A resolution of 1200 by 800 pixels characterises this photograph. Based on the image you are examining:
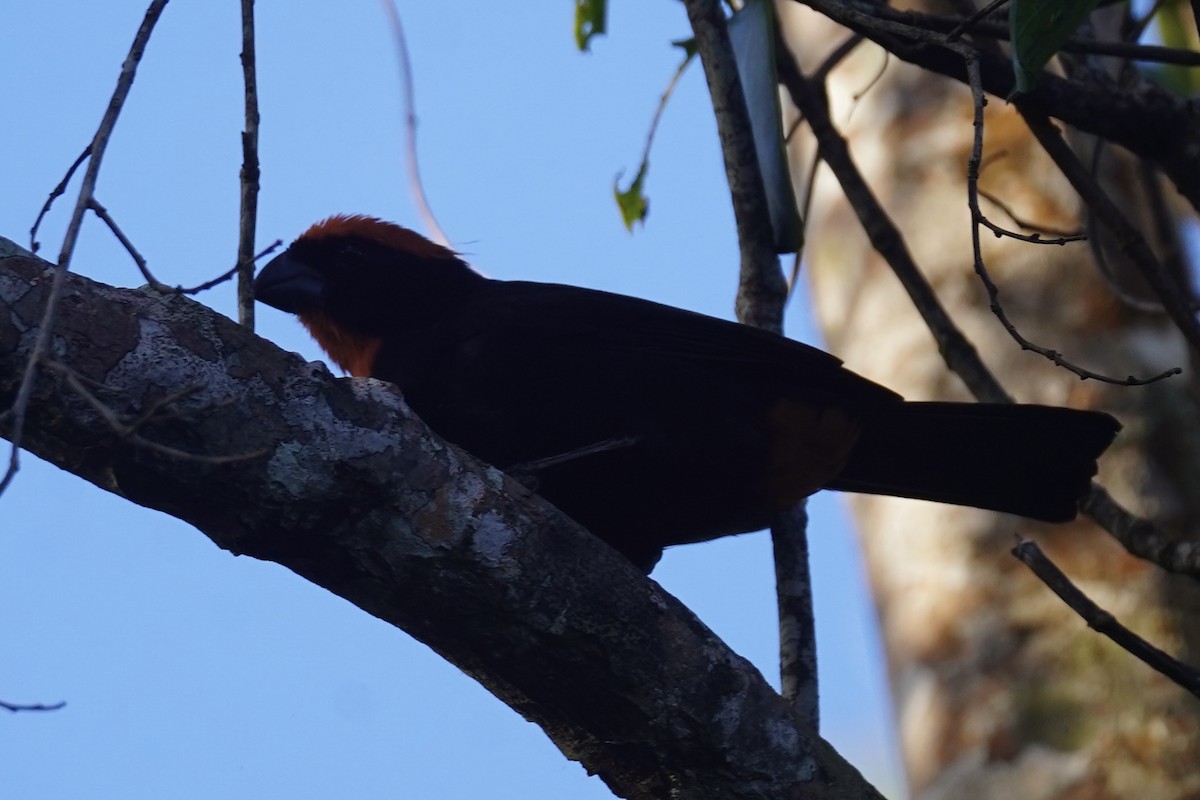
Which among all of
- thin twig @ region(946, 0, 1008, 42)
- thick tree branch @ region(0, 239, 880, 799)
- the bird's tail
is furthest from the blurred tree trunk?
thin twig @ region(946, 0, 1008, 42)

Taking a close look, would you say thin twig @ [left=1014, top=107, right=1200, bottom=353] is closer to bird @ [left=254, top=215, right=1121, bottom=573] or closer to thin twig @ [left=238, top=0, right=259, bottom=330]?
bird @ [left=254, top=215, right=1121, bottom=573]

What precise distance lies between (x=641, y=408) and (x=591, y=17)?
6.60 ft

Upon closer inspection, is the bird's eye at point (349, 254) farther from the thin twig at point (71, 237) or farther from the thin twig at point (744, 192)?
the thin twig at point (71, 237)

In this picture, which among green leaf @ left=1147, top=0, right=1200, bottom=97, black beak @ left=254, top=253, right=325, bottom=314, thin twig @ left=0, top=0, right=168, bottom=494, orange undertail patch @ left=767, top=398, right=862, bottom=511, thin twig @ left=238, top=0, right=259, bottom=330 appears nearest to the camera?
thin twig @ left=0, top=0, right=168, bottom=494

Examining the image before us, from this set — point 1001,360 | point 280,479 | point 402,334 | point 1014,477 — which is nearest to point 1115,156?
point 1001,360

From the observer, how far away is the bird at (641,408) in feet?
11.2

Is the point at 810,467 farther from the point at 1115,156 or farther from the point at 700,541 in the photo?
the point at 1115,156

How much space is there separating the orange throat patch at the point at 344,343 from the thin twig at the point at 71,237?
1.45m

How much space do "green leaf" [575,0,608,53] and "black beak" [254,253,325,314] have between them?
4.68ft

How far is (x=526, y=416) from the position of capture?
338 centimetres

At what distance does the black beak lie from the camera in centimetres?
408

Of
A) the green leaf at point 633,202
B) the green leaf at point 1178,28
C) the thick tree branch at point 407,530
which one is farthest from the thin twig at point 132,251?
the green leaf at point 1178,28

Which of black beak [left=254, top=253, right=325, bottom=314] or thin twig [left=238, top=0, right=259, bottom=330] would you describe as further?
black beak [left=254, top=253, right=325, bottom=314]

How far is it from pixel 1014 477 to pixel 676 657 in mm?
1660
